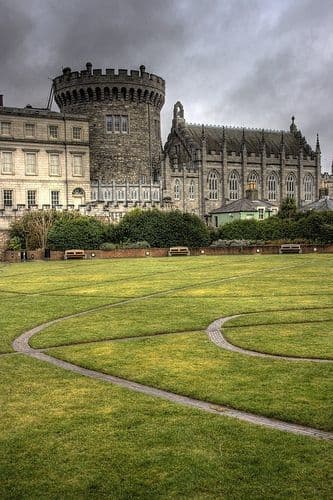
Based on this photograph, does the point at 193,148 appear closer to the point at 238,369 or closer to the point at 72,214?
the point at 72,214

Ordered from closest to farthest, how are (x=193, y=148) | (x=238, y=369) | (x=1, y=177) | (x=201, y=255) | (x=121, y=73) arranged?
1. (x=238, y=369)
2. (x=201, y=255)
3. (x=1, y=177)
4. (x=121, y=73)
5. (x=193, y=148)

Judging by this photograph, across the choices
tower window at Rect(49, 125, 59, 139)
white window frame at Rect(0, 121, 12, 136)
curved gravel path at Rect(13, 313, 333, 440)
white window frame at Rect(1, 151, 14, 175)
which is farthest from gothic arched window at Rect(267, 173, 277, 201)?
curved gravel path at Rect(13, 313, 333, 440)

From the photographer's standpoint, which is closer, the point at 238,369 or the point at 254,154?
the point at 238,369

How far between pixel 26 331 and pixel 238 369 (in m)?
7.01

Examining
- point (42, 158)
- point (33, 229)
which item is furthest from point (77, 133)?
point (33, 229)

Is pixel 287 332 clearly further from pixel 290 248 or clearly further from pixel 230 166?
pixel 230 166

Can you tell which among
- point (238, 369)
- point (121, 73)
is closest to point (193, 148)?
point (121, 73)

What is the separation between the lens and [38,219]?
57531mm

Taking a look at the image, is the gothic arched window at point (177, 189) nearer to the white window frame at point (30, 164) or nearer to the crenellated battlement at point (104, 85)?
the crenellated battlement at point (104, 85)

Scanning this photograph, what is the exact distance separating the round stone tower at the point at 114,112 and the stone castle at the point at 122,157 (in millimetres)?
124

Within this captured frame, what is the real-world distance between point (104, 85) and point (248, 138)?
28.4 metres

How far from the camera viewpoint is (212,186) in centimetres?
8975

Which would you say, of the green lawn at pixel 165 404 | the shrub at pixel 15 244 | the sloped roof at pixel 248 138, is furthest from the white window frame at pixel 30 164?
the green lawn at pixel 165 404

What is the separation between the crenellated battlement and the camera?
258ft
